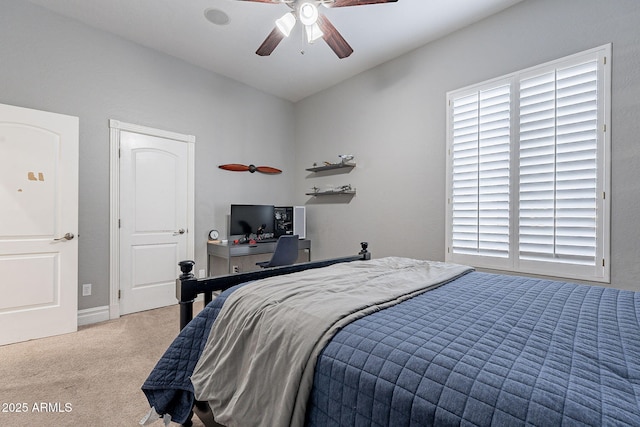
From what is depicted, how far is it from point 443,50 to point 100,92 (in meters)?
3.65

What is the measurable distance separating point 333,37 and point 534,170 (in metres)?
2.01


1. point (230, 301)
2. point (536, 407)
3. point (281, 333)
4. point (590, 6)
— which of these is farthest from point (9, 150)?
point (590, 6)

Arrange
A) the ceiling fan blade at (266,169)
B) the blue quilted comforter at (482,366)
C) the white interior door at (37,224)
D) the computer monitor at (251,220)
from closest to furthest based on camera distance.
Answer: the blue quilted comforter at (482,366), the white interior door at (37,224), the computer monitor at (251,220), the ceiling fan blade at (266,169)

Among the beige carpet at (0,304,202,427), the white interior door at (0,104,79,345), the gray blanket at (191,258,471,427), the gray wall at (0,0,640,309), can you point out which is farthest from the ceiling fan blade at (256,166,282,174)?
the gray blanket at (191,258,471,427)

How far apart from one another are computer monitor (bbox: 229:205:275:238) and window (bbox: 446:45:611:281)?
2.43 meters

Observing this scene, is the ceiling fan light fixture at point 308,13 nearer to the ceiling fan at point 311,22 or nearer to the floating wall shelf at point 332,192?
the ceiling fan at point 311,22

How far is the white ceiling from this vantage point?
8.71ft

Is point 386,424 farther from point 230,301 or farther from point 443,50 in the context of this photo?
point 443,50

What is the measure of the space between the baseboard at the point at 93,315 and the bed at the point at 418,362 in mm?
2206

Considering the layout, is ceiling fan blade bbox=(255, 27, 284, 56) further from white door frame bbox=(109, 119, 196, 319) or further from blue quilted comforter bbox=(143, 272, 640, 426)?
blue quilted comforter bbox=(143, 272, 640, 426)

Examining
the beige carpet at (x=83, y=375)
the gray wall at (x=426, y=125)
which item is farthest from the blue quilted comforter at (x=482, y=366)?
the gray wall at (x=426, y=125)

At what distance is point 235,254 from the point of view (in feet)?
11.6

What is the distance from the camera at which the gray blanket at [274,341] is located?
916mm

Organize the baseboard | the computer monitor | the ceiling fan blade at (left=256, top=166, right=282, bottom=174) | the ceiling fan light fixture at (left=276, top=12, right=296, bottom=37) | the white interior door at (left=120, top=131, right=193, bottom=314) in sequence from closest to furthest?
the ceiling fan light fixture at (left=276, top=12, right=296, bottom=37) < the baseboard < the white interior door at (left=120, top=131, right=193, bottom=314) < the computer monitor < the ceiling fan blade at (left=256, top=166, right=282, bottom=174)
